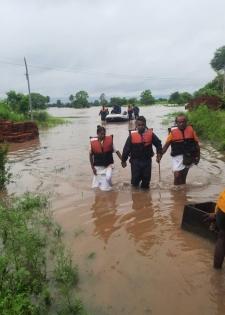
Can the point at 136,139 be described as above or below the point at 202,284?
above

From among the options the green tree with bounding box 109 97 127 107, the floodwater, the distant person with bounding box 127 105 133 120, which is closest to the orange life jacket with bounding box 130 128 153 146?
the floodwater

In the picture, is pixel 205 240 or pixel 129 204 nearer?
pixel 205 240

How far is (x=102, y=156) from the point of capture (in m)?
9.64

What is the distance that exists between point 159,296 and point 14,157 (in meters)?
12.8

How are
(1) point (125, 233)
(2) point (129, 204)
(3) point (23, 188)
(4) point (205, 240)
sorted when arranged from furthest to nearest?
(3) point (23, 188), (2) point (129, 204), (1) point (125, 233), (4) point (205, 240)

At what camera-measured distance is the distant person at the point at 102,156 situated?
31.4ft

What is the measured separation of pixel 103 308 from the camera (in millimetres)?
4684

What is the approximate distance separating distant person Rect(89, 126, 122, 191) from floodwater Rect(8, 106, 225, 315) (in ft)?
1.17

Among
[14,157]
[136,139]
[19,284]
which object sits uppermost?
[136,139]

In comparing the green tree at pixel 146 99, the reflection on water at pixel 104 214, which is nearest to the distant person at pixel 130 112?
the reflection on water at pixel 104 214

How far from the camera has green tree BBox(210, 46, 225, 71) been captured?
273 feet

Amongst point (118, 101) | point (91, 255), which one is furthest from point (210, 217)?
point (118, 101)

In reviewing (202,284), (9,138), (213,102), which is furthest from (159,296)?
(213,102)

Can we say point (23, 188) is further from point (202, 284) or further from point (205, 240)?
point (202, 284)
